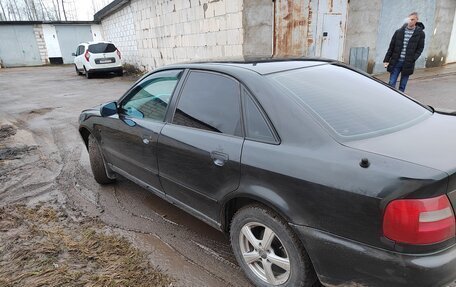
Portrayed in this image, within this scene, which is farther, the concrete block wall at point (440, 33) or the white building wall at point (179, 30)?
the concrete block wall at point (440, 33)

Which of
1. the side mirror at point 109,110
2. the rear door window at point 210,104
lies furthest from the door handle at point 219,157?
the side mirror at point 109,110

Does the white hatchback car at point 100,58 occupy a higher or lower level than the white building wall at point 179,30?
lower

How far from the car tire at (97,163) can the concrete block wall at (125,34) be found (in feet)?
46.4

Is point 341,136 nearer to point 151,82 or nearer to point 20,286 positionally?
point 151,82

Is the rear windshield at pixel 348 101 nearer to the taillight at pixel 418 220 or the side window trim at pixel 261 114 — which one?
the side window trim at pixel 261 114

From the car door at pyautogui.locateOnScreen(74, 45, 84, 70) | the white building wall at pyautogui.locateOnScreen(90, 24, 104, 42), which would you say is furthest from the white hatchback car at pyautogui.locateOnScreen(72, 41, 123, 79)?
the white building wall at pyautogui.locateOnScreen(90, 24, 104, 42)

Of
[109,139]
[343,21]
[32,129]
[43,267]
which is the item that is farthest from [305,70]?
[343,21]

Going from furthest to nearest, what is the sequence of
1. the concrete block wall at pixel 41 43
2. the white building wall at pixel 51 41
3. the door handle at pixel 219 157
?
A: the white building wall at pixel 51 41 → the concrete block wall at pixel 41 43 → the door handle at pixel 219 157

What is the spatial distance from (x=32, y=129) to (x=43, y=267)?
5625mm

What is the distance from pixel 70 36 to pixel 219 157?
31.0 m

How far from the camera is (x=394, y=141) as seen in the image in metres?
1.88

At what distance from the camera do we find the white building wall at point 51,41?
27.8 m

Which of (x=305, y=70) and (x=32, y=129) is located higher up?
(x=305, y=70)

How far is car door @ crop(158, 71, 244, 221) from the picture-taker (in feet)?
7.48
